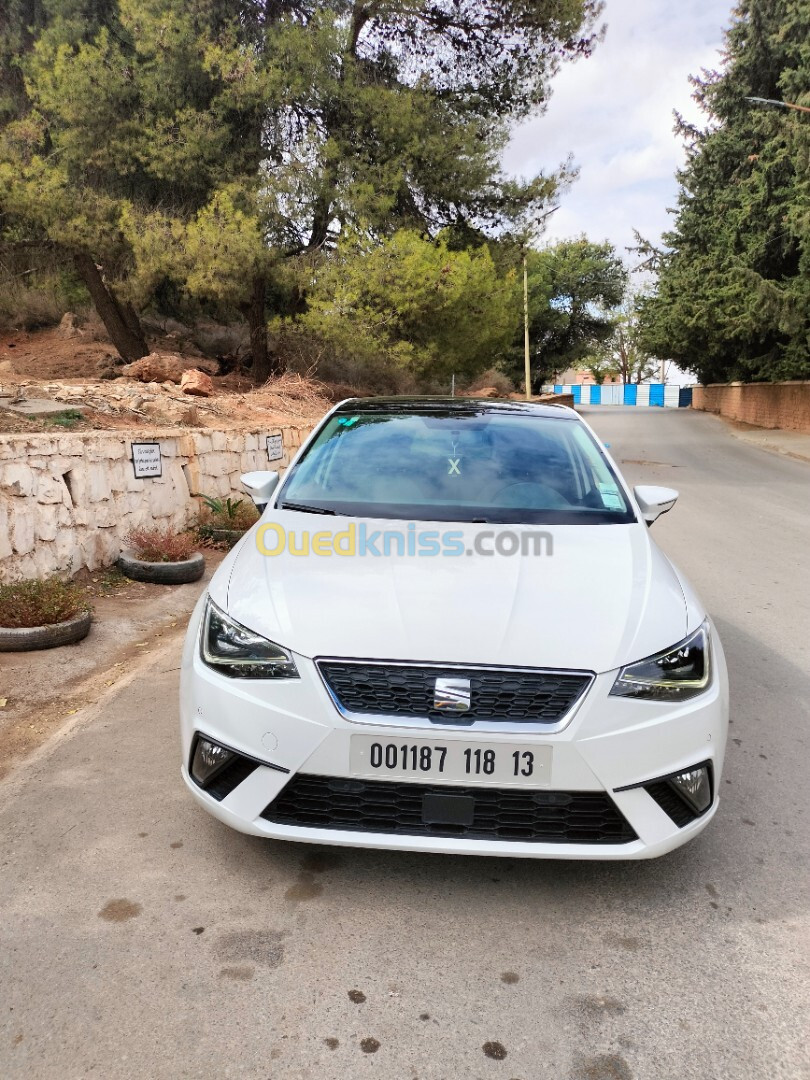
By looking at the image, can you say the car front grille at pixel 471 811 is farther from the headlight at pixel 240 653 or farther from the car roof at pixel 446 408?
the car roof at pixel 446 408

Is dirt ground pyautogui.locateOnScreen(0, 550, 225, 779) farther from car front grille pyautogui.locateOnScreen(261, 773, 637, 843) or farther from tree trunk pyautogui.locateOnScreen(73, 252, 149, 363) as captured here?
tree trunk pyautogui.locateOnScreen(73, 252, 149, 363)

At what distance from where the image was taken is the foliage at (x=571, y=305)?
49.0 m

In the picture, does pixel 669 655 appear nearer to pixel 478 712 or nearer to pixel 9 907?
pixel 478 712

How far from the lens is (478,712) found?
8.04 feet

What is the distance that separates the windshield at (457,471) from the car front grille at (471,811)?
4.36 feet

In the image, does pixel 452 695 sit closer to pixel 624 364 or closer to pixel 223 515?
pixel 223 515

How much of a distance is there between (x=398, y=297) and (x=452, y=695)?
1354 centimetres

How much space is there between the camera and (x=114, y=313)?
57.4 ft

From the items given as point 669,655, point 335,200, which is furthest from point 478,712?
point 335,200

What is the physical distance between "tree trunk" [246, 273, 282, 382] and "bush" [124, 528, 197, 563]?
1021cm

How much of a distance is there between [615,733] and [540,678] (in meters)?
0.27

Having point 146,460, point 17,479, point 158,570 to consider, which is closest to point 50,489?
point 17,479

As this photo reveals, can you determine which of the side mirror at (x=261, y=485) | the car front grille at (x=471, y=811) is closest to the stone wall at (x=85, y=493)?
the side mirror at (x=261, y=485)

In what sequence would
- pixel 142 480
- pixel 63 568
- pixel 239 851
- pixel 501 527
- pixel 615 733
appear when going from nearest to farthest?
1. pixel 615 733
2. pixel 239 851
3. pixel 501 527
4. pixel 63 568
5. pixel 142 480
